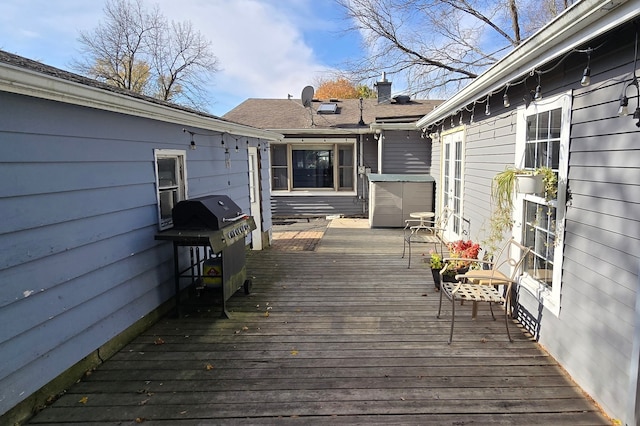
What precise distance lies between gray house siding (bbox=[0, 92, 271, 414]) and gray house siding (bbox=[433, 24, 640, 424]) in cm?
360

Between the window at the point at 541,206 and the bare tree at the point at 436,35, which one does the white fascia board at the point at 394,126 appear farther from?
the window at the point at 541,206

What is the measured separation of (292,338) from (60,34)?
2162 cm

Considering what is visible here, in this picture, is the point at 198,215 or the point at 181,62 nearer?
the point at 198,215

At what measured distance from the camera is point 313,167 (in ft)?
37.2

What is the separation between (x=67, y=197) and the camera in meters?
2.64

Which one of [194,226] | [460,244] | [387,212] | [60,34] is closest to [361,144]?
[387,212]

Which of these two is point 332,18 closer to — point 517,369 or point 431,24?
point 431,24

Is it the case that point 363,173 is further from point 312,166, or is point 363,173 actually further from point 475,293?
point 475,293

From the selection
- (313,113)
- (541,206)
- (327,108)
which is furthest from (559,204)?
(327,108)

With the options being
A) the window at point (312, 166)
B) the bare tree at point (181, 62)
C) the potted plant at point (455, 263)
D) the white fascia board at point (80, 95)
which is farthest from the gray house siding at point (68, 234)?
the bare tree at point (181, 62)

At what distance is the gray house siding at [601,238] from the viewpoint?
2.12m

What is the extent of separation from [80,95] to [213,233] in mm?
1584

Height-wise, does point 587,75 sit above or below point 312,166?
above

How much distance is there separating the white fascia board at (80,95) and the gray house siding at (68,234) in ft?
0.29
